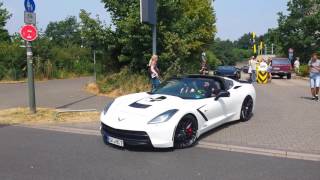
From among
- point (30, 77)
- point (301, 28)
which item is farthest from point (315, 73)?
point (301, 28)

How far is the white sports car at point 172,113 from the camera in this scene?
7.44m

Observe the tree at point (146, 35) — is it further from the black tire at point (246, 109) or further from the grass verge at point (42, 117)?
the black tire at point (246, 109)

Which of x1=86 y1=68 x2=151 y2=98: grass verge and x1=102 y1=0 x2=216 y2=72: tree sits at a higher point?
x1=102 y1=0 x2=216 y2=72: tree

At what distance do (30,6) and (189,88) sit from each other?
196 inches

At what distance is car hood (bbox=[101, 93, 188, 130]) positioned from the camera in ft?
24.8

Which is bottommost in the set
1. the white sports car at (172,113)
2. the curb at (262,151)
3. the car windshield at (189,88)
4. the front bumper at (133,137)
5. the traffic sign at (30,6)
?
the curb at (262,151)

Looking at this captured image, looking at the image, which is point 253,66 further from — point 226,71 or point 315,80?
point 315,80

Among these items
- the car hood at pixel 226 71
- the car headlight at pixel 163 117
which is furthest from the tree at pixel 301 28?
the car headlight at pixel 163 117

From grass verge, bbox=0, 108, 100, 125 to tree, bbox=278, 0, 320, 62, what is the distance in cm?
4321

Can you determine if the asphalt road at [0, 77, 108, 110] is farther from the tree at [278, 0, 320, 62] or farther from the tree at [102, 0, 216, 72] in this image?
the tree at [278, 0, 320, 62]

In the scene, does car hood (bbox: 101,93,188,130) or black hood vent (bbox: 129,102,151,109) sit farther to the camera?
black hood vent (bbox: 129,102,151,109)

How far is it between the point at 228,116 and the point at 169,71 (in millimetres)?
8066

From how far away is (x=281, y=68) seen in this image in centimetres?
3325

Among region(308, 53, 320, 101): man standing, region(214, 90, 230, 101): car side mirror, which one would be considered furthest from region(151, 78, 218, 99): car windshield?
region(308, 53, 320, 101): man standing
